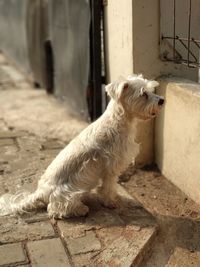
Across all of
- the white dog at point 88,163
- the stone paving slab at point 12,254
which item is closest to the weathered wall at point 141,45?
the white dog at point 88,163

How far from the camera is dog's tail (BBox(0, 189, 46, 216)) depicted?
4.24 meters

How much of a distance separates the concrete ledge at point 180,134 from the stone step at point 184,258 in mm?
696

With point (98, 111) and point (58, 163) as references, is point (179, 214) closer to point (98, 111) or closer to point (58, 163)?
point (58, 163)

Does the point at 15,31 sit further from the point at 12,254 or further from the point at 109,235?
the point at 12,254

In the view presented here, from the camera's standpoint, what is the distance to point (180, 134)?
465 cm

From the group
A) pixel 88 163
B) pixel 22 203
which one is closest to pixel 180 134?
pixel 88 163

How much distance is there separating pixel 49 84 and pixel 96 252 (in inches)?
180

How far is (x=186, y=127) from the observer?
4.54 m

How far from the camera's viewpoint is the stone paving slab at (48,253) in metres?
3.64

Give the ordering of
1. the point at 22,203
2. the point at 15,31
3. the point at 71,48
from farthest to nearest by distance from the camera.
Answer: the point at 15,31
the point at 71,48
the point at 22,203

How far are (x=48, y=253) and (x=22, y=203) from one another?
2.13 ft

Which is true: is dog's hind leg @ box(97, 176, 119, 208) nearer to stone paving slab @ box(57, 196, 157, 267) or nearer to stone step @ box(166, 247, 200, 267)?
stone paving slab @ box(57, 196, 157, 267)

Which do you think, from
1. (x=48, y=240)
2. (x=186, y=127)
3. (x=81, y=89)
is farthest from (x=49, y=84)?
(x=48, y=240)

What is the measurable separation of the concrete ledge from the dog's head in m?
0.56
